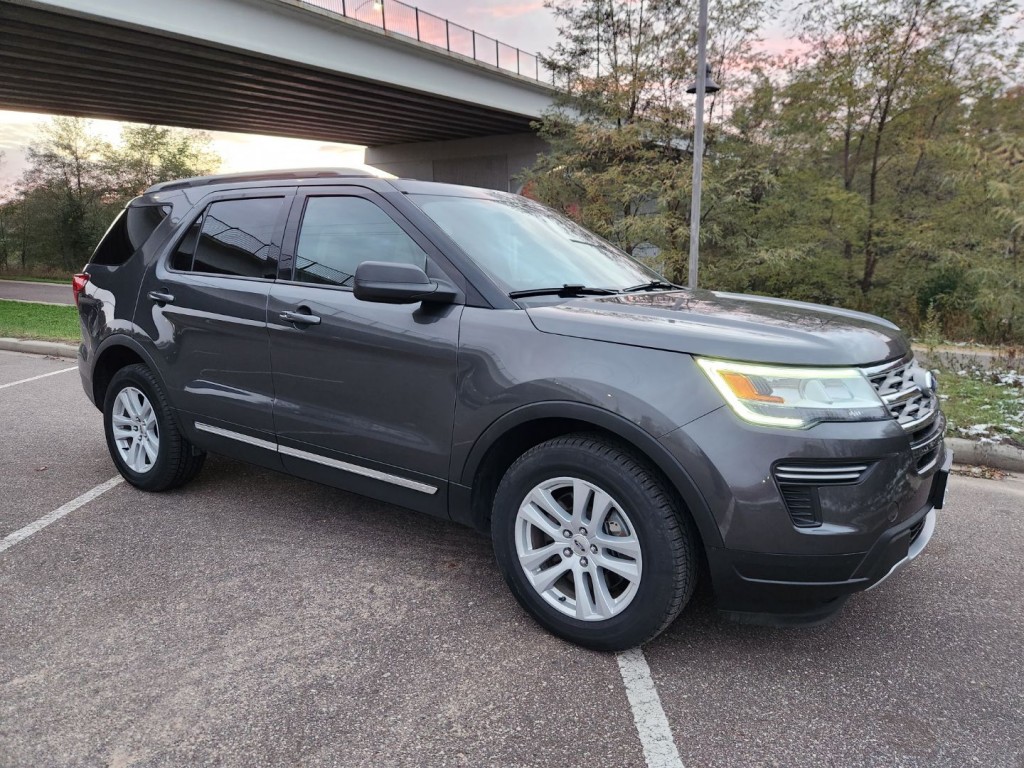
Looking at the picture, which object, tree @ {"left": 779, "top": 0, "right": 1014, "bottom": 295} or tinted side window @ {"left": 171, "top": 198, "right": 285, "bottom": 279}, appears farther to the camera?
tree @ {"left": 779, "top": 0, "right": 1014, "bottom": 295}

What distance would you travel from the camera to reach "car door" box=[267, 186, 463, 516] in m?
2.94

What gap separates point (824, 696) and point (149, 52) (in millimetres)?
23732

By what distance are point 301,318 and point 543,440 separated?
50.1 inches

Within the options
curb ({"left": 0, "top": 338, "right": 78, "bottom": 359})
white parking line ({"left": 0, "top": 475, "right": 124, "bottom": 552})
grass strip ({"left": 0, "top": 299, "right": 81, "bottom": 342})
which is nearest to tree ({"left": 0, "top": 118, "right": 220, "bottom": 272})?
grass strip ({"left": 0, "top": 299, "right": 81, "bottom": 342})

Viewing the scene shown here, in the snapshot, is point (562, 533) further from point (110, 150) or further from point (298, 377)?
point (110, 150)

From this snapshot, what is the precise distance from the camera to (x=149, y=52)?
20344 millimetres


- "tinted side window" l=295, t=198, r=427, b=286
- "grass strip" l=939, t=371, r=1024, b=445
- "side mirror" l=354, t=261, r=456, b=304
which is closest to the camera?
"side mirror" l=354, t=261, r=456, b=304

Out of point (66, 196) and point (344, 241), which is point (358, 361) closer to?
point (344, 241)

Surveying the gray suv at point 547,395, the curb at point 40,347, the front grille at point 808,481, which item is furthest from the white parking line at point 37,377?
the front grille at point 808,481

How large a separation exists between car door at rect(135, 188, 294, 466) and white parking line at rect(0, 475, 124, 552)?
2.82ft

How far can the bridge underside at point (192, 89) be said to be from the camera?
61.6 ft

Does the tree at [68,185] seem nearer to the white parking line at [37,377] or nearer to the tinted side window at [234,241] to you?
the white parking line at [37,377]

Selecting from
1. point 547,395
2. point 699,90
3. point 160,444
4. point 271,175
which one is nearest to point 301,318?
point 271,175

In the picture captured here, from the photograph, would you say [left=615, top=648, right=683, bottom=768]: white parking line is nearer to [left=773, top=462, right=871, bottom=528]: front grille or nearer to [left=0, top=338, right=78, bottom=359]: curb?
[left=773, top=462, right=871, bottom=528]: front grille
